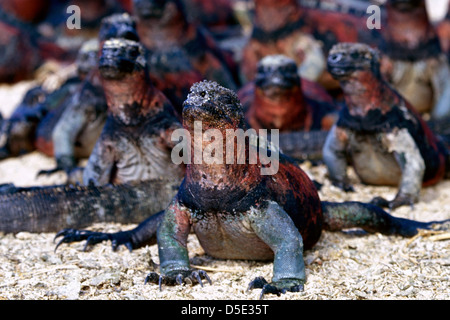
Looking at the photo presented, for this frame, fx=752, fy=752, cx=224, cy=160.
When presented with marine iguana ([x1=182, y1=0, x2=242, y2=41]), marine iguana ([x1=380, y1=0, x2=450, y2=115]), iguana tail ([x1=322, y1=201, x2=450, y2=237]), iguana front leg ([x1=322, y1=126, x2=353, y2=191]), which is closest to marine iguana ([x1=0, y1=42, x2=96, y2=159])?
iguana front leg ([x1=322, y1=126, x2=353, y2=191])

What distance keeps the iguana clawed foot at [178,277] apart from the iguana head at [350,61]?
2.06 meters

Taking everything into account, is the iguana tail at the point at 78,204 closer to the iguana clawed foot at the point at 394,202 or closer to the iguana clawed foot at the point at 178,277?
the iguana clawed foot at the point at 178,277

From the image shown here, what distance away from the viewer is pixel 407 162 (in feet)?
18.1

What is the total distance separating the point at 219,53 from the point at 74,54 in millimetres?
2629

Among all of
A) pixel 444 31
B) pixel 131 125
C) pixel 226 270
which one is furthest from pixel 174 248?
pixel 444 31

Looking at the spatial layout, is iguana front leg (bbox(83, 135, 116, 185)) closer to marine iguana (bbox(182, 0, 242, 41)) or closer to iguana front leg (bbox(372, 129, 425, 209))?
iguana front leg (bbox(372, 129, 425, 209))

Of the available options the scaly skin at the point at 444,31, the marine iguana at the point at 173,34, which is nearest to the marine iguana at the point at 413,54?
the marine iguana at the point at 173,34

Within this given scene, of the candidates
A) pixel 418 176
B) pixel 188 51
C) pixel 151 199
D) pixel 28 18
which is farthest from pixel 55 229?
pixel 28 18

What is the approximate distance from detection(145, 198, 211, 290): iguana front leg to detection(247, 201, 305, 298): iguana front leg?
1.16 ft

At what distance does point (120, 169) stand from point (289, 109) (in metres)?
2.10

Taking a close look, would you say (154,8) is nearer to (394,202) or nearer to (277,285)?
(394,202)

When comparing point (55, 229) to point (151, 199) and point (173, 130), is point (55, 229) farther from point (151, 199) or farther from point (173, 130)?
point (173, 130)

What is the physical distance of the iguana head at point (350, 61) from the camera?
17.3 feet
